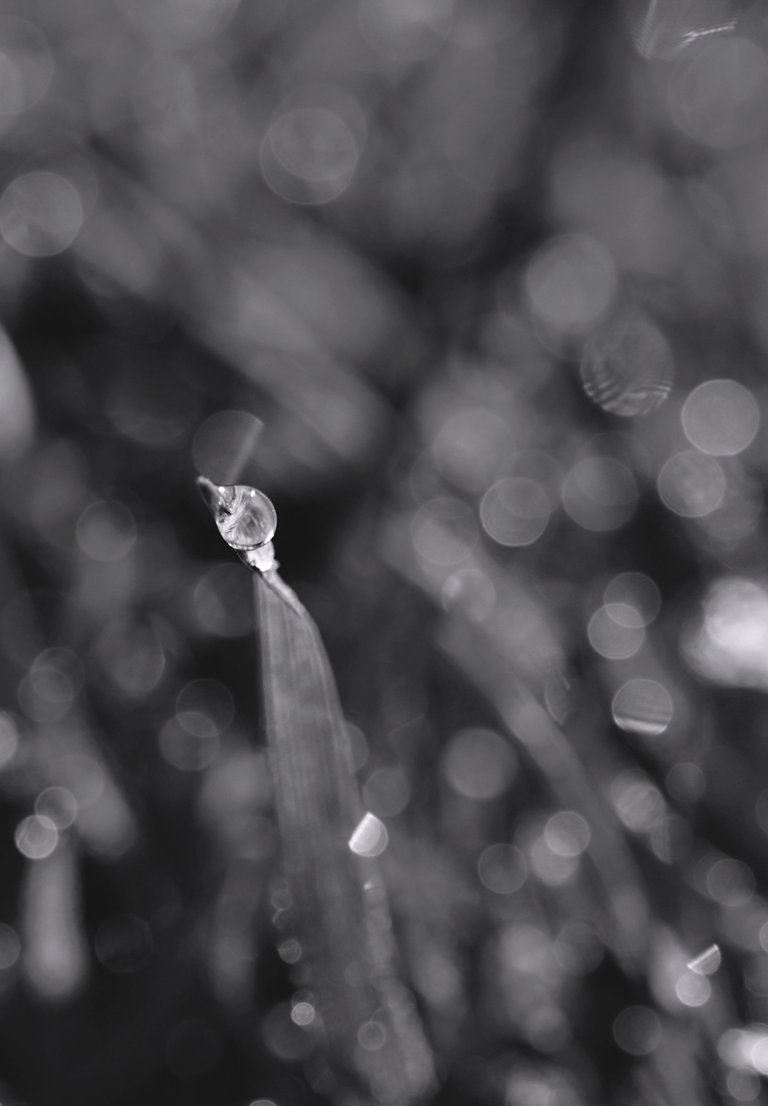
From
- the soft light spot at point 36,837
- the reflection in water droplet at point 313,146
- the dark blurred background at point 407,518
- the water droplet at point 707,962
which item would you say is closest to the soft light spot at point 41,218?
the dark blurred background at point 407,518

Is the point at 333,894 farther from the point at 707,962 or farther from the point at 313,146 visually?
the point at 313,146

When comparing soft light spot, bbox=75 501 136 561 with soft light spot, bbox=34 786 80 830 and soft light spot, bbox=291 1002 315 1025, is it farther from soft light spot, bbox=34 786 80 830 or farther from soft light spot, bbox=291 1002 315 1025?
soft light spot, bbox=291 1002 315 1025

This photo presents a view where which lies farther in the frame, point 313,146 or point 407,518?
point 313,146

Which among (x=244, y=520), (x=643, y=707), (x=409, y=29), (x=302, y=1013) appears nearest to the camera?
(x=244, y=520)

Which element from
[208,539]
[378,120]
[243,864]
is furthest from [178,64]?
[243,864]

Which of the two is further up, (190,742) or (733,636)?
(733,636)

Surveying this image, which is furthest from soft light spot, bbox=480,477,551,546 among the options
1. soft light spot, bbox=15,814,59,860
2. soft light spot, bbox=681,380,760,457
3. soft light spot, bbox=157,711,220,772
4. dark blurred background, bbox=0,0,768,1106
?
soft light spot, bbox=15,814,59,860

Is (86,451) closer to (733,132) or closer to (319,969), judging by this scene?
(319,969)

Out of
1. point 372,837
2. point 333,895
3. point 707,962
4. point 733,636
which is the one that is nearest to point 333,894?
point 333,895
